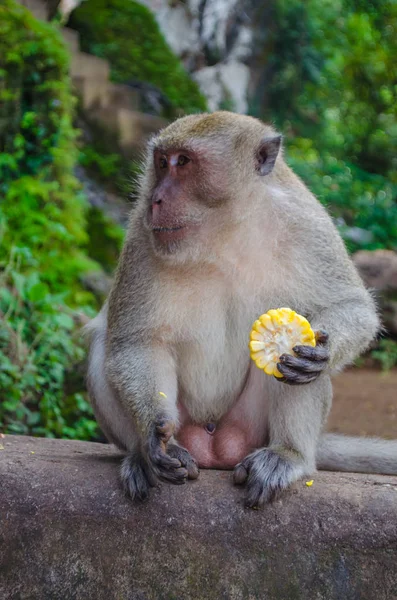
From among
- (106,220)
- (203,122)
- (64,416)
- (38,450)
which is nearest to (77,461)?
(38,450)

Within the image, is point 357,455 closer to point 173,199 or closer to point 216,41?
point 173,199

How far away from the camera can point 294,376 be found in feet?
10.7

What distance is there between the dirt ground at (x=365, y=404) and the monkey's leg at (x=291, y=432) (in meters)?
4.18

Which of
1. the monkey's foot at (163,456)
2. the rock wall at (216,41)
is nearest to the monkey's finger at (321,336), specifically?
the monkey's foot at (163,456)

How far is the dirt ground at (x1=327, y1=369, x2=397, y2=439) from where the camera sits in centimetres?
809

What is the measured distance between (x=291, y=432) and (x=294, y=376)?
1.32 feet

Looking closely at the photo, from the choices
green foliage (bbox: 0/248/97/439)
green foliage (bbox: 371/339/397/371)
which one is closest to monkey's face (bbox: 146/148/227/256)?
green foliage (bbox: 0/248/97/439)

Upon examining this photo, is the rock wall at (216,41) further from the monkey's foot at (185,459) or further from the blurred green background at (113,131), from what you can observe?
the monkey's foot at (185,459)

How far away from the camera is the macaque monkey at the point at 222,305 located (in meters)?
3.54

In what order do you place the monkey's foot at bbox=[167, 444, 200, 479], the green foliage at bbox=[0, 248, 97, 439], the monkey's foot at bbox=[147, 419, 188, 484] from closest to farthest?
the monkey's foot at bbox=[147, 419, 188, 484], the monkey's foot at bbox=[167, 444, 200, 479], the green foliage at bbox=[0, 248, 97, 439]

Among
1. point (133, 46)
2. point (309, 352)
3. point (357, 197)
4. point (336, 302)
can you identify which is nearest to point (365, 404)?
point (336, 302)

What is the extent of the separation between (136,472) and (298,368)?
823 millimetres

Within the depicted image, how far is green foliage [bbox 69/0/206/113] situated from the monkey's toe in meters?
10.9

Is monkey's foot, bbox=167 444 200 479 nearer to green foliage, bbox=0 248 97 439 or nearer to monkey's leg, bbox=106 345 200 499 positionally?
monkey's leg, bbox=106 345 200 499
